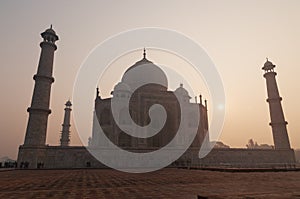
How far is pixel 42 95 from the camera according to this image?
76.2ft

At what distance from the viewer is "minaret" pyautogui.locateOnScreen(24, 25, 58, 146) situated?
21812mm

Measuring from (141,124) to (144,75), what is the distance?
833cm

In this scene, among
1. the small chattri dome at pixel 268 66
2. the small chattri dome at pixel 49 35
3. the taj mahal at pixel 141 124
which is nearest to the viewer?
the taj mahal at pixel 141 124

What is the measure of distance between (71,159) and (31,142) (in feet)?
13.9

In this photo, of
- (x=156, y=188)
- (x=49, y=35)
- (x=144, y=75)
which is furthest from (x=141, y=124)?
(x=156, y=188)

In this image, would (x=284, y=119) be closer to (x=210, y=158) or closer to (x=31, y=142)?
(x=210, y=158)

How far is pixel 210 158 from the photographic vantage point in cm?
2442

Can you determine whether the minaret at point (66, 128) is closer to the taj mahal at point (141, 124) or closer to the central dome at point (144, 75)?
the taj mahal at point (141, 124)

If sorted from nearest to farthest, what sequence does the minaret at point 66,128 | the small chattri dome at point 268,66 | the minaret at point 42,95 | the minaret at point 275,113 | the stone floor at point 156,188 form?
the stone floor at point 156,188 < the minaret at point 42,95 < the minaret at point 275,113 < the small chattri dome at point 268,66 < the minaret at point 66,128

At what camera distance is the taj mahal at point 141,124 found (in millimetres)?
20989

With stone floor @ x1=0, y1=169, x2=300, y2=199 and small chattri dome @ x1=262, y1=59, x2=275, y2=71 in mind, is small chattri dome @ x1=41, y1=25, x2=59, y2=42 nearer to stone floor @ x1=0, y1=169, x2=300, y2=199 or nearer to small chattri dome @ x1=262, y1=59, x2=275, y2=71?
stone floor @ x1=0, y1=169, x2=300, y2=199

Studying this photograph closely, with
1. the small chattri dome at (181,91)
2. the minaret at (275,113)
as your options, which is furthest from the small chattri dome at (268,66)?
the small chattri dome at (181,91)

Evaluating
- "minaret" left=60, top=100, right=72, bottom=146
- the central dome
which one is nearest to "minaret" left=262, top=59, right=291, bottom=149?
the central dome

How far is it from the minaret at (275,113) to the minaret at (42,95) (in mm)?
26695
